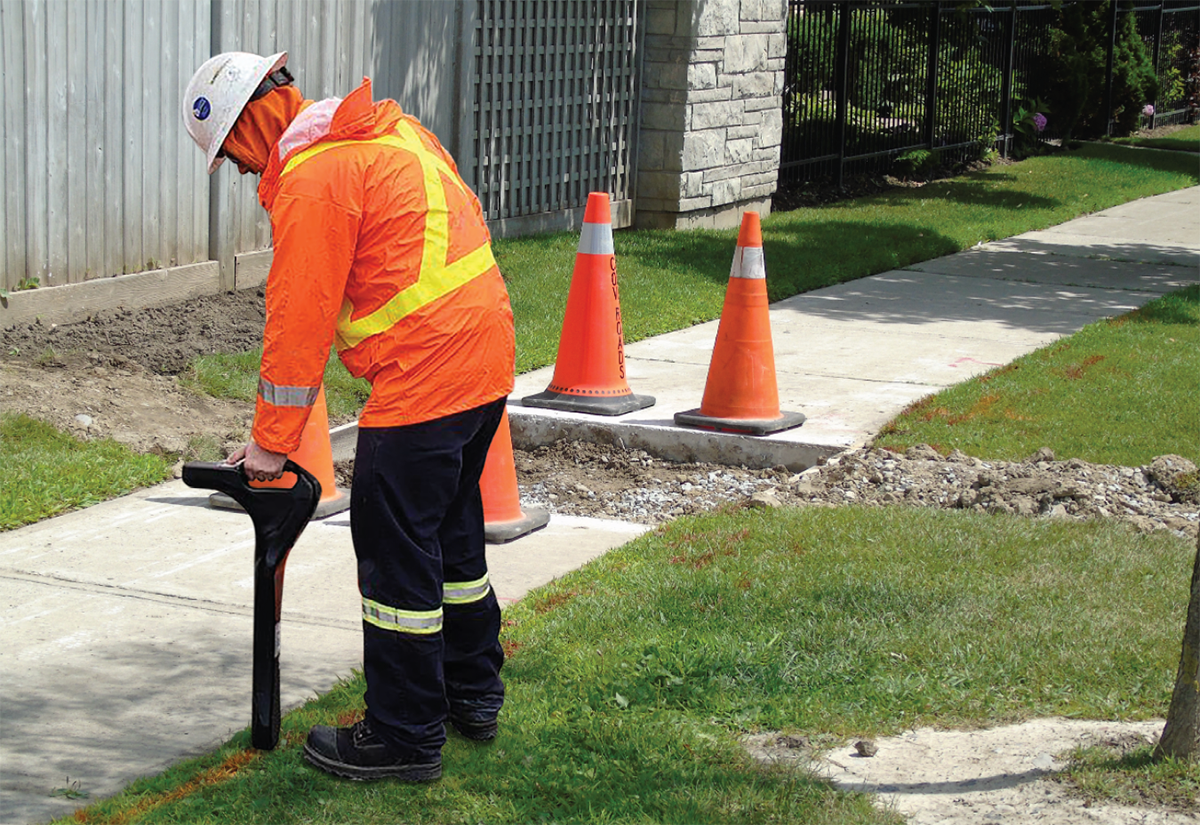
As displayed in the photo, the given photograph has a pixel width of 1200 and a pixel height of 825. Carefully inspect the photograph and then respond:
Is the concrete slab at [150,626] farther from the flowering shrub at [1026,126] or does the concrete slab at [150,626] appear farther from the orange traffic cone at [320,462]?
the flowering shrub at [1026,126]

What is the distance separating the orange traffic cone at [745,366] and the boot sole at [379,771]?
340 centimetres

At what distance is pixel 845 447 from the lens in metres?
6.59

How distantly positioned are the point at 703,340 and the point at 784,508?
10.7ft

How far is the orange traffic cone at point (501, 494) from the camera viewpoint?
5.54 metres

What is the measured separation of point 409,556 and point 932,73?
15434 mm

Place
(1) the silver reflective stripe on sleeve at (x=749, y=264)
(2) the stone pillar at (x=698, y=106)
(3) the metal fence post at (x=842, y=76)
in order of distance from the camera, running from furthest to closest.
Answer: (3) the metal fence post at (x=842, y=76)
(2) the stone pillar at (x=698, y=106)
(1) the silver reflective stripe on sleeve at (x=749, y=264)

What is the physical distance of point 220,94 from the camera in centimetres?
353

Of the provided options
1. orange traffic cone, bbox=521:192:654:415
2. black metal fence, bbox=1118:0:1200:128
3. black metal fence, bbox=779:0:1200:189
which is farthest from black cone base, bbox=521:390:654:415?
black metal fence, bbox=1118:0:1200:128

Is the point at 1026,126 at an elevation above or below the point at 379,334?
above

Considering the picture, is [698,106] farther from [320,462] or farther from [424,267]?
[424,267]

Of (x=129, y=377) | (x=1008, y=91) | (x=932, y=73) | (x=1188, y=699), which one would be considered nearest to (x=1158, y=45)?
(x=1008, y=91)

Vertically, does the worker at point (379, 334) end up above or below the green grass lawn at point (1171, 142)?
below

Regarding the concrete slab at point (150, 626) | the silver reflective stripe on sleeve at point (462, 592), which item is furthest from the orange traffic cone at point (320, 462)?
the silver reflective stripe on sleeve at point (462, 592)

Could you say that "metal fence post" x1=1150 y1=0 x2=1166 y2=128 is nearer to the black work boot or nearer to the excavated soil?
the excavated soil
